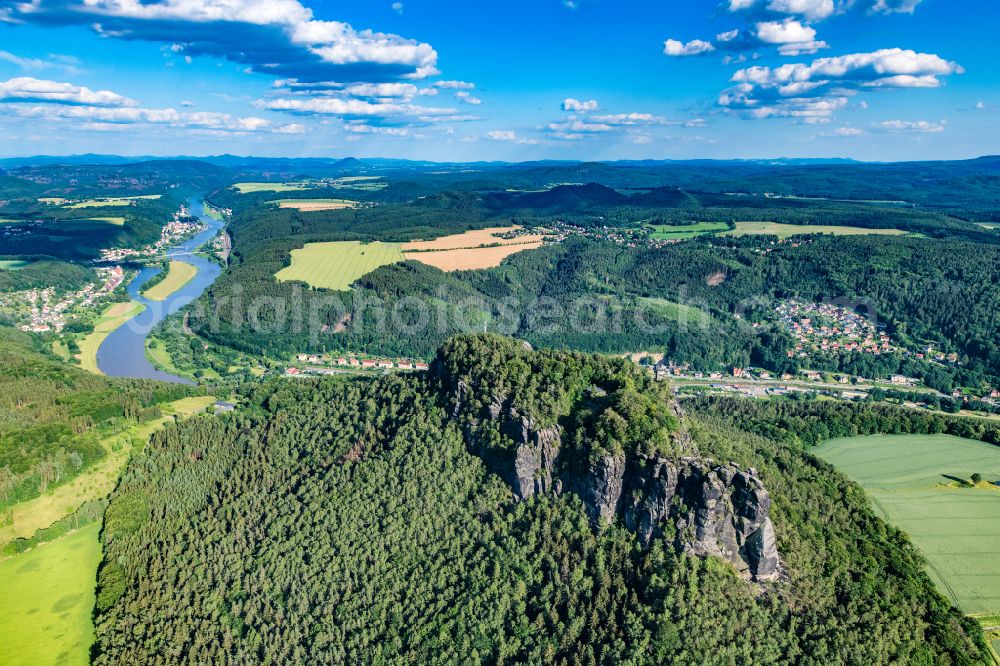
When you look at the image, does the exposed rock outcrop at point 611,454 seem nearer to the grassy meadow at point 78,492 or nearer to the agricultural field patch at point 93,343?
the grassy meadow at point 78,492

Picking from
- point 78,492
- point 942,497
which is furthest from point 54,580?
point 942,497

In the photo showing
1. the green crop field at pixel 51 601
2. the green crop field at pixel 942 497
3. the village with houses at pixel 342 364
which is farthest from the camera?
the village with houses at pixel 342 364

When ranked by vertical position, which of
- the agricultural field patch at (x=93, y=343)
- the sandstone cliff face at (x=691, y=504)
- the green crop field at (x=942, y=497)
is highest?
the sandstone cliff face at (x=691, y=504)

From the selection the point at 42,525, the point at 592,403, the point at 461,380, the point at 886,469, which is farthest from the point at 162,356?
the point at 886,469

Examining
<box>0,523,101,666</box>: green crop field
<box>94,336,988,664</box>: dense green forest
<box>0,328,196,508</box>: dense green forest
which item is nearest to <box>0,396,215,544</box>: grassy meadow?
<box>0,328,196,508</box>: dense green forest

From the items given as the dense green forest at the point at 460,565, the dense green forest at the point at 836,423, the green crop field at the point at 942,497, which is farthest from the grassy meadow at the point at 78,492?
the green crop field at the point at 942,497

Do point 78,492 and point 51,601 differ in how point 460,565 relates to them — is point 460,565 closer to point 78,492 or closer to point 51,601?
point 51,601
